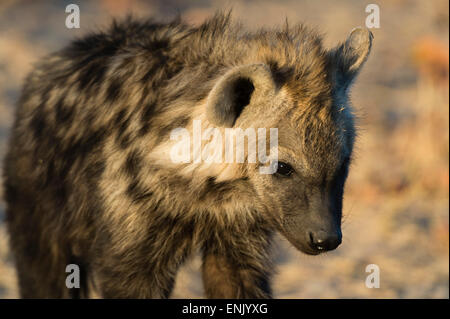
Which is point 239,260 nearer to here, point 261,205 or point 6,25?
point 261,205

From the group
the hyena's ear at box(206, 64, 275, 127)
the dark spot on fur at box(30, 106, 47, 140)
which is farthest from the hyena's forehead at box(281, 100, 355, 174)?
the dark spot on fur at box(30, 106, 47, 140)

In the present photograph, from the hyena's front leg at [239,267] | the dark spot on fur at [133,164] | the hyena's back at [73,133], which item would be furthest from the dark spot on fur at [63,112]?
the hyena's front leg at [239,267]

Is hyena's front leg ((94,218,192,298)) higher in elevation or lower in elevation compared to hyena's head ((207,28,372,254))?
lower

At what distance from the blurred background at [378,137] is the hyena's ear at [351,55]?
0.69ft

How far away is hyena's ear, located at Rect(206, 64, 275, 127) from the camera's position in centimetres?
279

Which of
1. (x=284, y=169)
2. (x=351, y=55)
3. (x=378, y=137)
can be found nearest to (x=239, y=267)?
(x=284, y=169)

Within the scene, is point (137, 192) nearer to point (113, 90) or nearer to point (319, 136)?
point (113, 90)

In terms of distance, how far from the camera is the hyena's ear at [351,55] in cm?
317

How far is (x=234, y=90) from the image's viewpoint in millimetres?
2852

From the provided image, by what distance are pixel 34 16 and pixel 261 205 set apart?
7.72m

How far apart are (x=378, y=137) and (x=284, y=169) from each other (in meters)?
4.74

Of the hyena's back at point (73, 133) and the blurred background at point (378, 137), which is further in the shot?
the blurred background at point (378, 137)

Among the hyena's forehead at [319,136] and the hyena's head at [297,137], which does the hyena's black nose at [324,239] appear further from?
the hyena's forehead at [319,136]

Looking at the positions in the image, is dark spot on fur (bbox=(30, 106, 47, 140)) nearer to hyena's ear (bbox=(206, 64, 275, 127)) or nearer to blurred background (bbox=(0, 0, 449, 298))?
blurred background (bbox=(0, 0, 449, 298))
